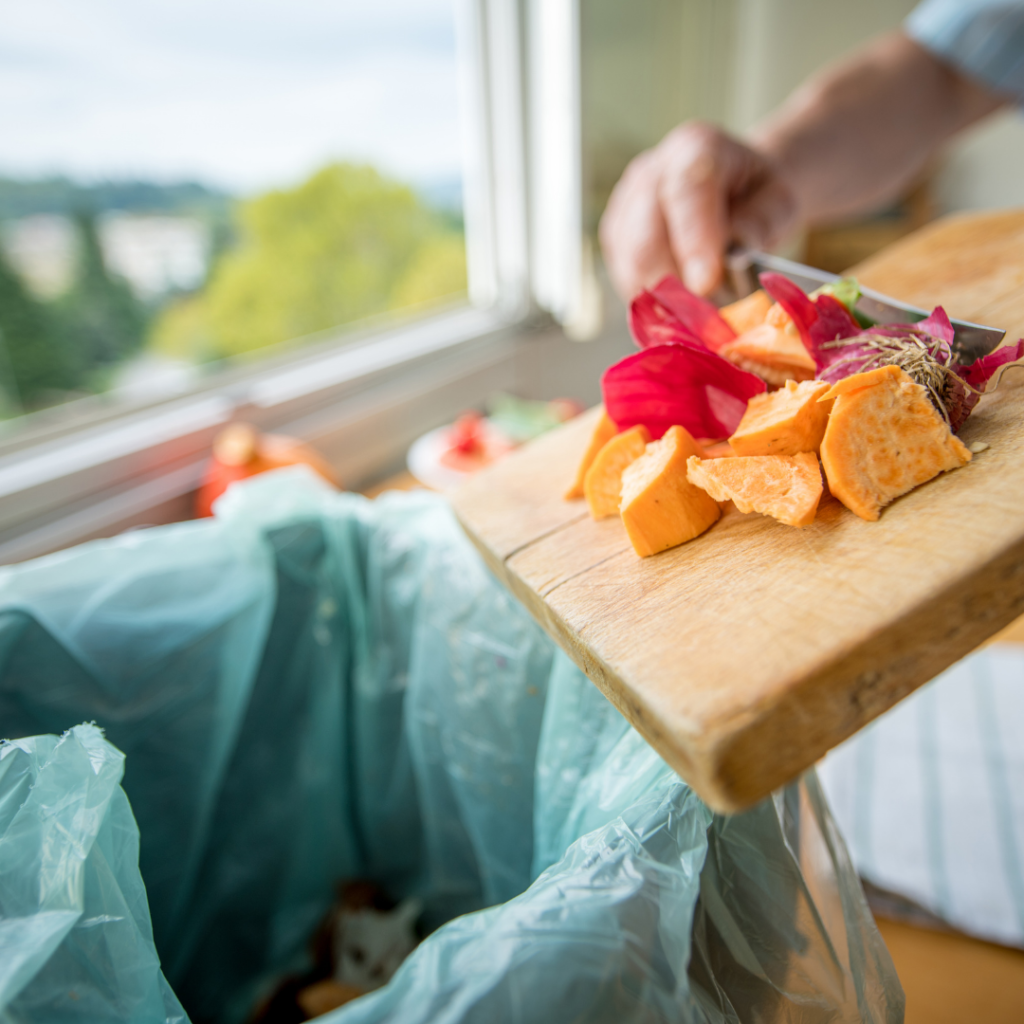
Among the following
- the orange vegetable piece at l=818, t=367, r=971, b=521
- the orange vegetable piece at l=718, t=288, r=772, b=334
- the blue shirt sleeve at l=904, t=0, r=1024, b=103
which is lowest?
the orange vegetable piece at l=818, t=367, r=971, b=521

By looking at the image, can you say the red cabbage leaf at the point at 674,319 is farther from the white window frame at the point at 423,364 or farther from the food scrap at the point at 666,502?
the white window frame at the point at 423,364

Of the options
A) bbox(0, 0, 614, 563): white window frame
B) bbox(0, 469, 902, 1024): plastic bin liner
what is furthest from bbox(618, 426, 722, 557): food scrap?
bbox(0, 0, 614, 563): white window frame

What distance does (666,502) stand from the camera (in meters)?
0.29

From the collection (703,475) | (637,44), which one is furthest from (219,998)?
(637,44)

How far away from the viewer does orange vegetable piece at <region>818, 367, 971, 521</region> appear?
257 millimetres

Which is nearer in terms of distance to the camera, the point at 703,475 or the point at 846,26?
the point at 703,475

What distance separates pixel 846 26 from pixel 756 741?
1.80 meters

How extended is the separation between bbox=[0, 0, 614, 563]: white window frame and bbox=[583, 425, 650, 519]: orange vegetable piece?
1.83 ft

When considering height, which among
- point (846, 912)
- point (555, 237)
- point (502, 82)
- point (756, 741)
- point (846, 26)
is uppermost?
point (846, 26)

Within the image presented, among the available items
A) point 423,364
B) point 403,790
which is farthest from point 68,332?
point 403,790

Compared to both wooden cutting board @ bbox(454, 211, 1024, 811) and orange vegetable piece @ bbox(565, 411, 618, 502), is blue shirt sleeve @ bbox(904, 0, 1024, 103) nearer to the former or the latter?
wooden cutting board @ bbox(454, 211, 1024, 811)

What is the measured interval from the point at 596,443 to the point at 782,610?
0.15 m

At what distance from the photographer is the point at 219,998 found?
0.49 metres

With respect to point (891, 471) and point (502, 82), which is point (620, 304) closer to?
point (502, 82)
